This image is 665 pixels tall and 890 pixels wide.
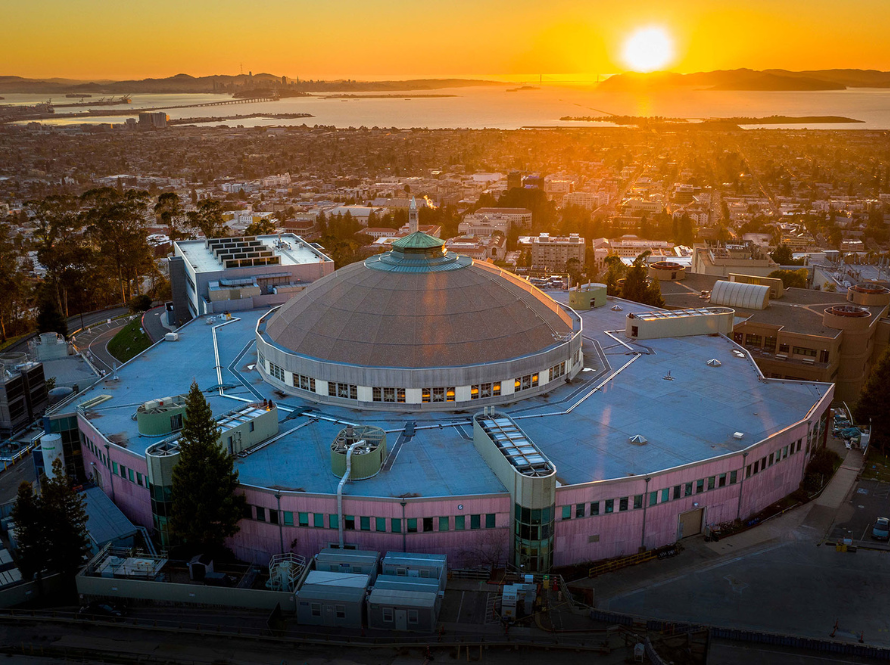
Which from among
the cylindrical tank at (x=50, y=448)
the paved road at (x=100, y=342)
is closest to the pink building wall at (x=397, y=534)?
the cylindrical tank at (x=50, y=448)

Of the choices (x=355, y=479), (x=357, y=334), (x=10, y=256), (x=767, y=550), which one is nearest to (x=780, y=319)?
(x=767, y=550)

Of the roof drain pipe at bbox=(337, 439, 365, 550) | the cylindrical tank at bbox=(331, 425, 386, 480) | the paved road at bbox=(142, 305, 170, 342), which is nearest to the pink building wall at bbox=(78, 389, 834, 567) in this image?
the roof drain pipe at bbox=(337, 439, 365, 550)

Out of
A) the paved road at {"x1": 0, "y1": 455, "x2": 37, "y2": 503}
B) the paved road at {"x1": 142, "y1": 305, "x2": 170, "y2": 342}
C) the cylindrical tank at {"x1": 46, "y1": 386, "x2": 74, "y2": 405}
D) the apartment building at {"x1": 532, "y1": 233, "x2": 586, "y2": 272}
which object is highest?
the cylindrical tank at {"x1": 46, "y1": 386, "x2": 74, "y2": 405}

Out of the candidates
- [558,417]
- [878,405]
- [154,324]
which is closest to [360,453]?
[558,417]

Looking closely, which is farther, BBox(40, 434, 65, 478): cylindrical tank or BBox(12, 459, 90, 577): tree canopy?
BBox(40, 434, 65, 478): cylindrical tank

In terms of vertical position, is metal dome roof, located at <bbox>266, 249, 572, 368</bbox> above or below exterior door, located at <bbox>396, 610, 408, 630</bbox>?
above

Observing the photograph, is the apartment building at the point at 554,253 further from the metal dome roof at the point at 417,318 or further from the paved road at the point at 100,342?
the metal dome roof at the point at 417,318

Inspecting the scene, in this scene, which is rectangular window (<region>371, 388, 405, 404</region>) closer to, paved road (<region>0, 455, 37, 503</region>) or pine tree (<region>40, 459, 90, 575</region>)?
pine tree (<region>40, 459, 90, 575</region>)

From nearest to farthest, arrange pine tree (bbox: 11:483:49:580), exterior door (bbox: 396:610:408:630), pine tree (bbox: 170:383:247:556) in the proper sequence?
exterior door (bbox: 396:610:408:630) < pine tree (bbox: 11:483:49:580) < pine tree (bbox: 170:383:247:556)
